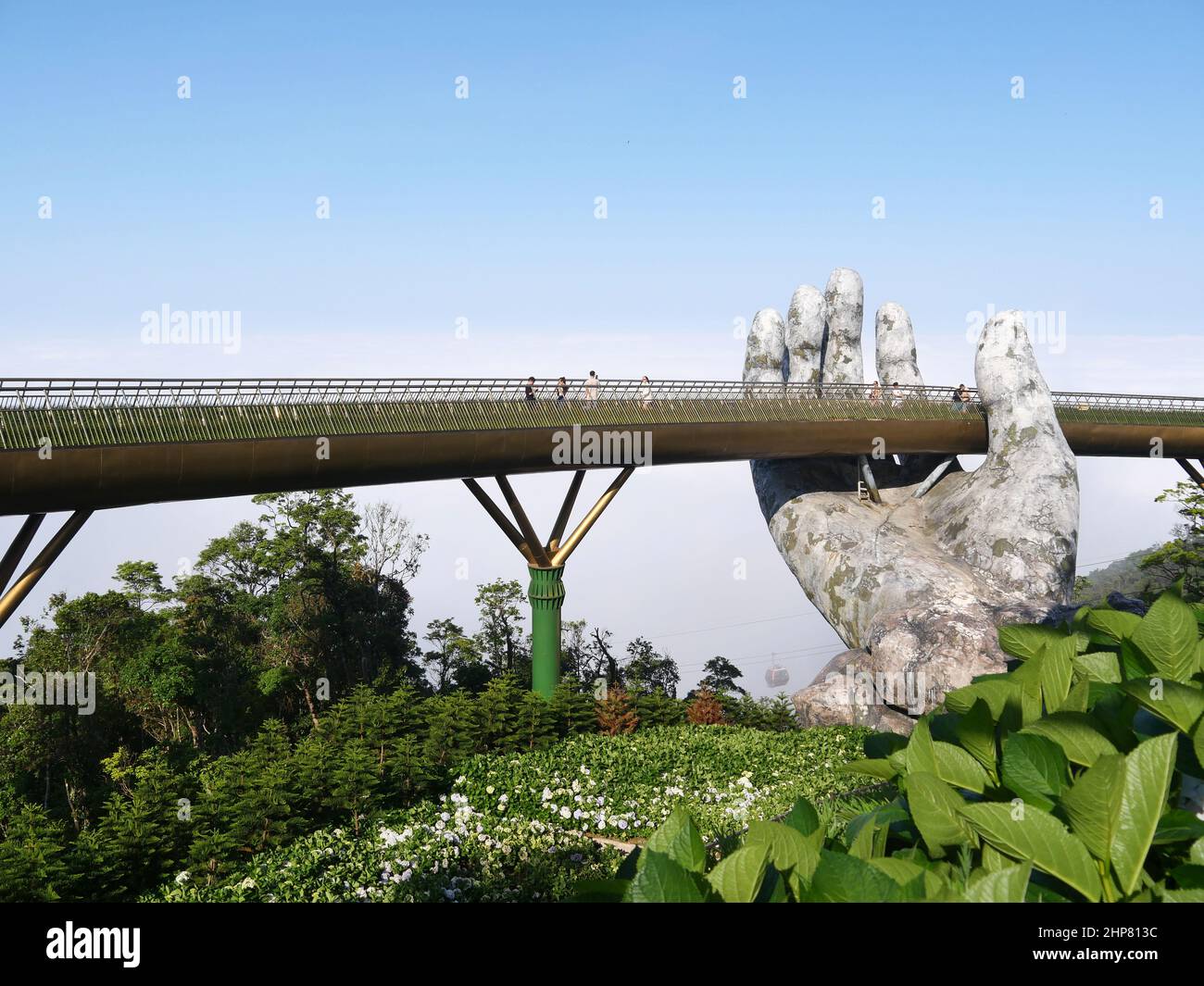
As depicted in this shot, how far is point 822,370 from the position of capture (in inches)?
1494

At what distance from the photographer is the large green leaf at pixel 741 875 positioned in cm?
246

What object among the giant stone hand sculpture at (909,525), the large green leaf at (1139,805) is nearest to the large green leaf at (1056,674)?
the large green leaf at (1139,805)

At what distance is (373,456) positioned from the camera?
69.6ft

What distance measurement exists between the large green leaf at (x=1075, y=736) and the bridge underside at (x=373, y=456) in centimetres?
1709

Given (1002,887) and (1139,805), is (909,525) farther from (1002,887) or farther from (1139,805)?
(1002,887)

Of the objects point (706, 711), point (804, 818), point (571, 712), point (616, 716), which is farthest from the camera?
point (706, 711)

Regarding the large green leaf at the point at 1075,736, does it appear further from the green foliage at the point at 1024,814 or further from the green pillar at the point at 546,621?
the green pillar at the point at 546,621

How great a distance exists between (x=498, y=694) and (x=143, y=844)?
30.4ft

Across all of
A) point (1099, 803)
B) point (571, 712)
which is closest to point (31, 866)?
point (571, 712)

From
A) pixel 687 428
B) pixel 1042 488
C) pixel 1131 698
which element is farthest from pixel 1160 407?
pixel 1131 698

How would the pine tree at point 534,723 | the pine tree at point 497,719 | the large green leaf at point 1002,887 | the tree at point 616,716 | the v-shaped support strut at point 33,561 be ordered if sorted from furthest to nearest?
the tree at point 616,716 → the pine tree at point 534,723 → the pine tree at point 497,719 → the v-shaped support strut at point 33,561 → the large green leaf at point 1002,887

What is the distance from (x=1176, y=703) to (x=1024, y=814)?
3.22ft
